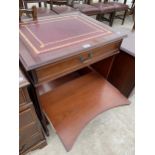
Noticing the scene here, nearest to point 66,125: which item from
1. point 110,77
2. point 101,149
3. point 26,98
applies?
point 26,98

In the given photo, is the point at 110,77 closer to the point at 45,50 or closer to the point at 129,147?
the point at 129,147

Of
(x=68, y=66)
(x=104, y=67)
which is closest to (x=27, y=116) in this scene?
(x=68, y=66)

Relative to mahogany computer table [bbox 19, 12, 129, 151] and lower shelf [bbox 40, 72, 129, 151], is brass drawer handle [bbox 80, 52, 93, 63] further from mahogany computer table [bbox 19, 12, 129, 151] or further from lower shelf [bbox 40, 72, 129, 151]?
lower shelf [bbox 40, 72, 129, 151]

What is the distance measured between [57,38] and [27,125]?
0.56 m

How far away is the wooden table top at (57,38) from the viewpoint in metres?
0.64

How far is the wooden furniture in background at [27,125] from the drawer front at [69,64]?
101mm

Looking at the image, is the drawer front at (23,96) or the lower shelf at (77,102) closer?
the drawer front at (23,96)

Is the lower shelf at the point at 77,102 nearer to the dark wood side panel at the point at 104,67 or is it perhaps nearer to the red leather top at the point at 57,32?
the dark wood side panel at the point at 104,67

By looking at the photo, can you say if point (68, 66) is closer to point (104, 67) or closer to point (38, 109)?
point (38, 109)

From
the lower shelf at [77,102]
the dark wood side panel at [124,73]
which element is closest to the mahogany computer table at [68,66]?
the lower shelf at [77,102]

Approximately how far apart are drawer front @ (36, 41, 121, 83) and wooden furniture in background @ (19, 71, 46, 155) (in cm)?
10

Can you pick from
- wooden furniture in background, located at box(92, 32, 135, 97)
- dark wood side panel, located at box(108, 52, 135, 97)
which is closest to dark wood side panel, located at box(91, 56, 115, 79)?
wooden furniture in background, located at box(92, 32, 135, 97)

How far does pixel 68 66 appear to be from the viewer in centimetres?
77
